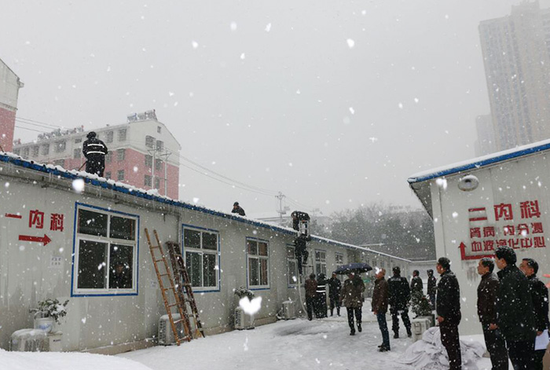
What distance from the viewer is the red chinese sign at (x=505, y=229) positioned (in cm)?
903

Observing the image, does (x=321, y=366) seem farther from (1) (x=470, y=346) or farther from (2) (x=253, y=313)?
(2) (x=253, y=313)

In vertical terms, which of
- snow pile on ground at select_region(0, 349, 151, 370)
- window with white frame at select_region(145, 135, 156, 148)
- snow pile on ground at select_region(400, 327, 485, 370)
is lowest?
snow pile on ground at select_region(400, 327, 485, 370)

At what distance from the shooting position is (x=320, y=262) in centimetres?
2375

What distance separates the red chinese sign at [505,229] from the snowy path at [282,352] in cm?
266

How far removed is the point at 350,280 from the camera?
37.6ft

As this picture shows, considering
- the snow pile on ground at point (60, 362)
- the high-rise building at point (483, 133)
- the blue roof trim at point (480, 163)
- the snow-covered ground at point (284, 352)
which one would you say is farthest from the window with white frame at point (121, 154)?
the high-rise building at point (483, 133)

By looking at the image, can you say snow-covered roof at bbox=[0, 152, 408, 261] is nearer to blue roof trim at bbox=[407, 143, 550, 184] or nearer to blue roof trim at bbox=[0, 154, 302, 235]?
blue roof trim at bbox=[0, 154, 302, 235]

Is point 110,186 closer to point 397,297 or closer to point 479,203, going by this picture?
point 397,297

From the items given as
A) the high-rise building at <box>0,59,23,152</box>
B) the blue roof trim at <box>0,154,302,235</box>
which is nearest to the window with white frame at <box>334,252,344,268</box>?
the blue roof trim at <box>0,154,302,235</box>

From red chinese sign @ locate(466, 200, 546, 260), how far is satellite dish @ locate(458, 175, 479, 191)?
47 centimetres

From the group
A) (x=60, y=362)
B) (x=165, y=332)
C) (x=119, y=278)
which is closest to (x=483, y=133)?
(x=165, y=332)

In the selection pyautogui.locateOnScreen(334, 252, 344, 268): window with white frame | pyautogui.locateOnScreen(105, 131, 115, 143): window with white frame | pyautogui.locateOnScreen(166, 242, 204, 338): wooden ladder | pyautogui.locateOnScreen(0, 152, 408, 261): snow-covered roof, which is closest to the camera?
pyautogui.locateOnScreen(0, 152, 408, 261): snow-covered roof

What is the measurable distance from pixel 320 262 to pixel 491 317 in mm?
17778

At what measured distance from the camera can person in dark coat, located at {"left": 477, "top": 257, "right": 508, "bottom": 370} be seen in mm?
5961
